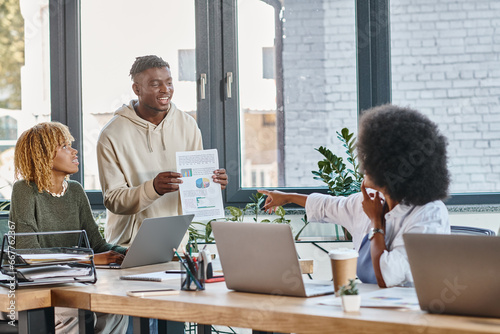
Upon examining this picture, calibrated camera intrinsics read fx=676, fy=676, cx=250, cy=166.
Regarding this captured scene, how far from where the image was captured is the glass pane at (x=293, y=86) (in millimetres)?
4270

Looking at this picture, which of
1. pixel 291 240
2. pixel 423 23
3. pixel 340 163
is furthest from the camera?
pixel 423 23

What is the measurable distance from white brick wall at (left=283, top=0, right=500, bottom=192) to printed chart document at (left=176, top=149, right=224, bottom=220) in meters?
1.21

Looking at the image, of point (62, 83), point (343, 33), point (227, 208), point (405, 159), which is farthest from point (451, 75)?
point (62, 83)

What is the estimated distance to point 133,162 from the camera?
125 inches

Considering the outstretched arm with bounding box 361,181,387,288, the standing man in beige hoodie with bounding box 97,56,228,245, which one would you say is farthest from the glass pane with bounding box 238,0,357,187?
the outstretched arm with bounding box 361,181,387,288

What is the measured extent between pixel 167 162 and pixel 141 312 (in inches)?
56.7

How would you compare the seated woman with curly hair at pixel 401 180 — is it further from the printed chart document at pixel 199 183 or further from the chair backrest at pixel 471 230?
the printed chart document at pixel 199 183

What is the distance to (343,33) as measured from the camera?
14.0ft

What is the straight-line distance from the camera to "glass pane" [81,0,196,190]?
436 centimetres

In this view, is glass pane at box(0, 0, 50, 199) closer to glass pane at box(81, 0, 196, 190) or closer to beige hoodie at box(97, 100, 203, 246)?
glass pane at box(81, 0, 196, 190)

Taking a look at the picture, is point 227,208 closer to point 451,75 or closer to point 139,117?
point 139,117

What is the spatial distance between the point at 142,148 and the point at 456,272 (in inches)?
77.9

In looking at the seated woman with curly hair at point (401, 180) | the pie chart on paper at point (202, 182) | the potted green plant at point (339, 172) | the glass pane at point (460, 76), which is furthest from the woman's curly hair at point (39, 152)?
the glass pane at point (460, 76)

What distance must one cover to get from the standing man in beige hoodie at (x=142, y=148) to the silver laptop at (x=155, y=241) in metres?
0.38
